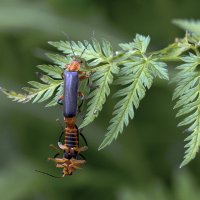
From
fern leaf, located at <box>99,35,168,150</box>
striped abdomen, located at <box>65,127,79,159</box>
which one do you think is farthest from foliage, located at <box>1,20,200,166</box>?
striped abdomen, located at <box>65,127,79,159</box>

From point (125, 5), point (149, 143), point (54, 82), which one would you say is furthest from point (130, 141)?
point (54, 82)

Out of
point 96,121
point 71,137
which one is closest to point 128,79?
point 71,137

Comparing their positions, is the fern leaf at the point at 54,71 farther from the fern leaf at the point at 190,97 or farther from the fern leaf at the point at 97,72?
the fern leaf at the point at 190,97

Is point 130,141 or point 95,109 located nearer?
point 95,109

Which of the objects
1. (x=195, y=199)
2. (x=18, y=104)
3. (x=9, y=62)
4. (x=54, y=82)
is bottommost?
(x=195, y=199)

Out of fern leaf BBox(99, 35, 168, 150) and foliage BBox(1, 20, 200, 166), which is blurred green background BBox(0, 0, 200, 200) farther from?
fern leaf BBox(99, 35, 168, 150)

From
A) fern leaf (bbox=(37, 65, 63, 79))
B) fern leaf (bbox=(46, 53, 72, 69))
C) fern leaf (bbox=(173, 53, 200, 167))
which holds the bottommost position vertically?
fern leaf (bbox=(173, 53, 200, 167))

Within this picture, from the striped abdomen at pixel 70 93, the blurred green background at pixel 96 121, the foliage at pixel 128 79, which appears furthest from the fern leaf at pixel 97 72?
the blurred green background at pixel 96 121

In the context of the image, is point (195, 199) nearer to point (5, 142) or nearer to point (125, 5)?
point (125, 5)

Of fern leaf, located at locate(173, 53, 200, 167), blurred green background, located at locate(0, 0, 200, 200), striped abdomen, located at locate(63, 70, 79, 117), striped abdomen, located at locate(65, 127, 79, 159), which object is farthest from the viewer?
blurred green background, located at locate(0, 0, 200, 200)
